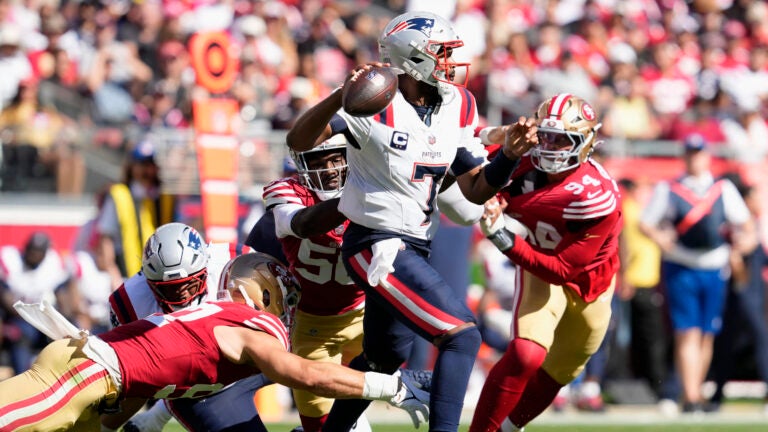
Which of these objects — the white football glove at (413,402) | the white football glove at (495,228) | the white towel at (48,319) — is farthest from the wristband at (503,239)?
the white towel at (48,319)

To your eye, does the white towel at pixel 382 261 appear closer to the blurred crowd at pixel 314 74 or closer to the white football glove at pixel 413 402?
the white football glove at pixel 413 402

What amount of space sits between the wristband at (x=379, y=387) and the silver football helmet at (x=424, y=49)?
132cm

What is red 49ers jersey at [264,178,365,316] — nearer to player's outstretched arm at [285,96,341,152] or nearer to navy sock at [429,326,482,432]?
player's outstretched arm at [285,96,341,152]

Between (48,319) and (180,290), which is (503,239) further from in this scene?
(48,319)

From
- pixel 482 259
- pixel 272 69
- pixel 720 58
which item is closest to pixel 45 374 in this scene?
pixel 482 259

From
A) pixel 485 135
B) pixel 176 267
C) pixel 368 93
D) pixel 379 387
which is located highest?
pixel 368 93

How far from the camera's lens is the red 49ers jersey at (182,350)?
4.89 metres

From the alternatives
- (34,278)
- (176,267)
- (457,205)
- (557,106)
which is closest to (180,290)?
(176,267)

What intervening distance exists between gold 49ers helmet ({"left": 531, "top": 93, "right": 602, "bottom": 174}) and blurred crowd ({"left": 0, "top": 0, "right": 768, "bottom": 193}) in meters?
4.39

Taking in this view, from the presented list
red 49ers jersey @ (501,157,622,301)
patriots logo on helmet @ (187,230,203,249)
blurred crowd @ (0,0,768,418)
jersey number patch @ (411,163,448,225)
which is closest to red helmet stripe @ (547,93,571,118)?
red 49ers jersey @ (501,157,622,301)

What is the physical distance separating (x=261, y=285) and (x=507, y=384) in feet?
4.69

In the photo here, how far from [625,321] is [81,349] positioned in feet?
22.8

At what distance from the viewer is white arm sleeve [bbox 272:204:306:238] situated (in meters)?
5.90

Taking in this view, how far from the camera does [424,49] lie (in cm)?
545
